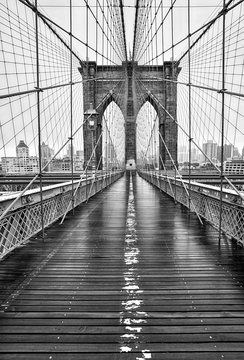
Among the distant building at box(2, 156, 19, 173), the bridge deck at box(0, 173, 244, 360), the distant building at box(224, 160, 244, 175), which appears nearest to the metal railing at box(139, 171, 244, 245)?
the bridge deck at box(0, 173, 244, 360)

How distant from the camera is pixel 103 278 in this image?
124 inches

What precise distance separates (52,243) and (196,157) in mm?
20121

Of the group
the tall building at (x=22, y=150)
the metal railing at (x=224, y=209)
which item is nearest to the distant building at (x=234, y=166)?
the metal railing at (x=224, y=209)

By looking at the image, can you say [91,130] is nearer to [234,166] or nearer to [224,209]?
[234,166]

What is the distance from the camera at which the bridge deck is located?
197 centimetres

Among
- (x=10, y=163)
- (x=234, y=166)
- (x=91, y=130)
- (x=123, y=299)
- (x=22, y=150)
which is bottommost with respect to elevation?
(x=123, y=299)

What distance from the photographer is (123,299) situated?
262 cm

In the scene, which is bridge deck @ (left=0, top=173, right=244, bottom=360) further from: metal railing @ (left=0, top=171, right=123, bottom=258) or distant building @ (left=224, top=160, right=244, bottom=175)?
distant building @ (left=224, top=160, right=244, bottom=175)

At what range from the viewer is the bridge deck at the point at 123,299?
1.97 metres

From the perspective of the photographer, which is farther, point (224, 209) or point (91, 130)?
point (91, 130)

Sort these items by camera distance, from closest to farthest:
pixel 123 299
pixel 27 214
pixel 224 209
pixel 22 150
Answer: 1. pixel 123 299
2. pixel 27 214
3. pixel 224 209
4. pixel 22 150

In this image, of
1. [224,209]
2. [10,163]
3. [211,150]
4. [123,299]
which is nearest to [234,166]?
[211,150]

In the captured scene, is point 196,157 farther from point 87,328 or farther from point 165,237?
point 87,328

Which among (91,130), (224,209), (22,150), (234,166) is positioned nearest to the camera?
(224,209)
